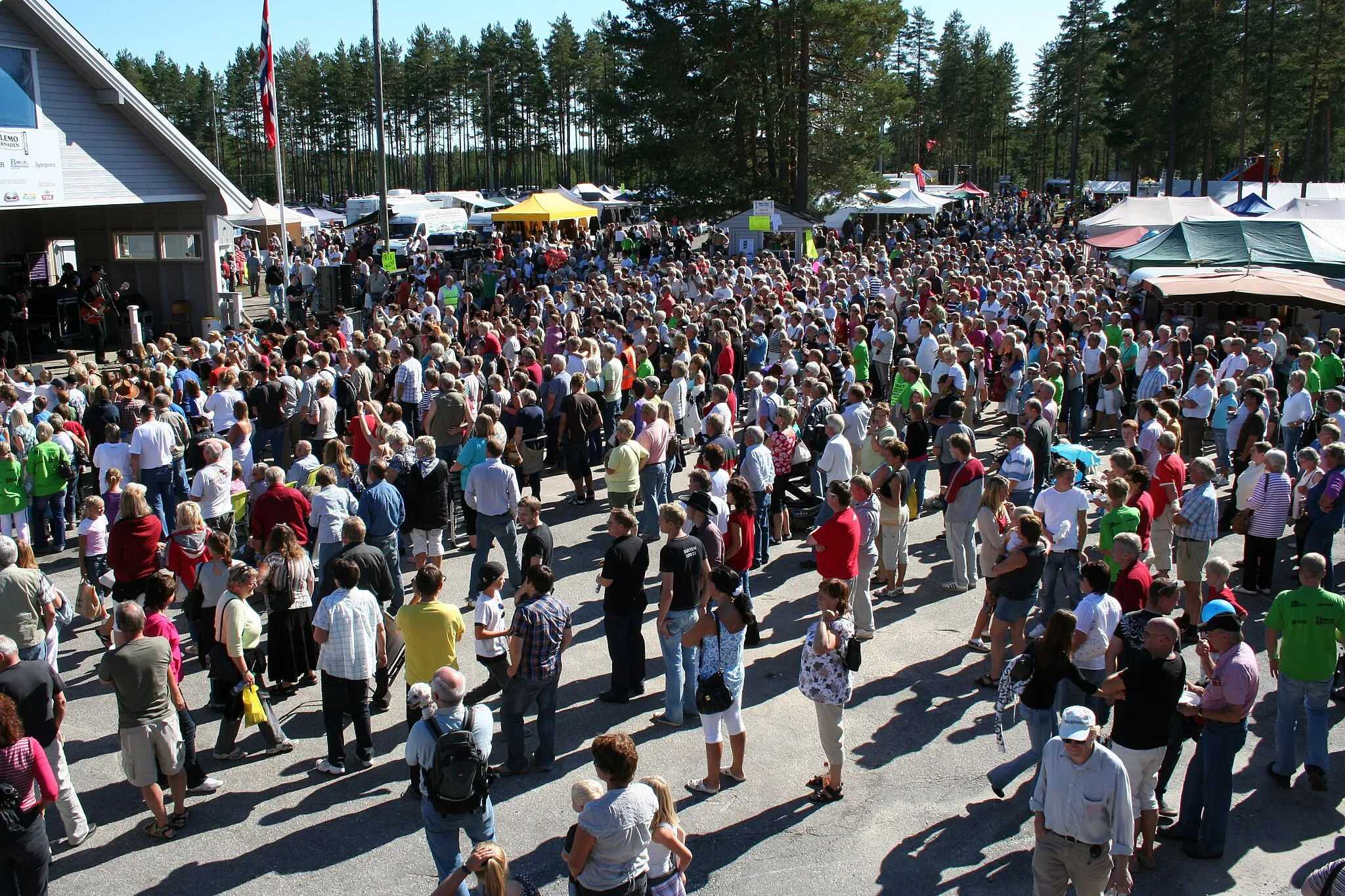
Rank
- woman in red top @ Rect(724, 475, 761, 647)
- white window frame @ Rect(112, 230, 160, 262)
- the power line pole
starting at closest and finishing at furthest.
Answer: woman in red top @ Rect(724, 475, 761, 647), white window frame @ Rect(112, 230, 160, 262), the power line pole

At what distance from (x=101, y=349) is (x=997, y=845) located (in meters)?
18.7

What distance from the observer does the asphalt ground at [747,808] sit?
5238 millimetres

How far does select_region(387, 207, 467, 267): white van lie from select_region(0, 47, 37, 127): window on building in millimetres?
21373

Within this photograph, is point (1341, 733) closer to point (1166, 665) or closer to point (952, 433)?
point (1166, 665)

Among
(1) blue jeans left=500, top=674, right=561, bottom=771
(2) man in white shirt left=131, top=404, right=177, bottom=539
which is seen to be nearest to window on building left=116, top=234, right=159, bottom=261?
(2) man in white shirt left=131, top=404, right=177, bottom=539

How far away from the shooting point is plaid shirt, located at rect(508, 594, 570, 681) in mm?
5875

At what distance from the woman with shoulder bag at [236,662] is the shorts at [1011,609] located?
4666 millimetres

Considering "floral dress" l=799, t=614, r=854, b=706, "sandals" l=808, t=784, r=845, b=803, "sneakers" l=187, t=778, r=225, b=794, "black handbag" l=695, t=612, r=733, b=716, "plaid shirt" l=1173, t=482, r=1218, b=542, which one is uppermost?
"plaid shirt" l=1173, t=482, r=1218, b=542

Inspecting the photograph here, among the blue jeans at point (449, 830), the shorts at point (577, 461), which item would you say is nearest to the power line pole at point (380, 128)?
the shorts at point (577, 461)

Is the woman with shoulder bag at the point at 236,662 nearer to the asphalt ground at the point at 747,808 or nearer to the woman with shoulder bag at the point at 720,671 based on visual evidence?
the asphalt ground at the point at 747,808

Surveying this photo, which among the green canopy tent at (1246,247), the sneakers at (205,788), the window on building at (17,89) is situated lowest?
the sneakers at (205,788)

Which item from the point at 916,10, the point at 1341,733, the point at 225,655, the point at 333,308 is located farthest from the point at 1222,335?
the point at 916,10

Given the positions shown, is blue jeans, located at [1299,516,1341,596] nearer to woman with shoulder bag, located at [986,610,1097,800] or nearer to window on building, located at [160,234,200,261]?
woman with shoulder bag, located at [986,610,1097,800]

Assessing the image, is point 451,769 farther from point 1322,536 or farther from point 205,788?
point 1322,536
